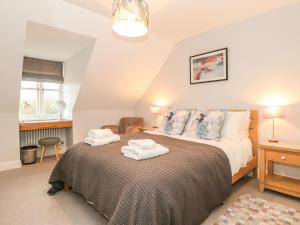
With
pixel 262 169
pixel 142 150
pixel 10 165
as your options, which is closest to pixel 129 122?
pixel 10 165

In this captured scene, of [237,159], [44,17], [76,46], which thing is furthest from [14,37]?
[237,159]

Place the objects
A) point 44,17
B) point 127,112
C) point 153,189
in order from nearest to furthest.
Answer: point 153,189 < point 44,17 < point 127,112

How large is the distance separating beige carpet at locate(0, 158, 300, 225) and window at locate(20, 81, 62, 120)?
63.0 inches

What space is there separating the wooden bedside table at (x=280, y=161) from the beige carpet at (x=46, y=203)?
0.37 feet

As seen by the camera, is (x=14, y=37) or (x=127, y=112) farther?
(x=127, y=112)

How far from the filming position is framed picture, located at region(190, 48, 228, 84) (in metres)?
3.14

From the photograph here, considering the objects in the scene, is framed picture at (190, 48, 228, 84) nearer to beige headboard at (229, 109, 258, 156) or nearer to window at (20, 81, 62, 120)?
beige headboard at (229, 109, 258, 156)

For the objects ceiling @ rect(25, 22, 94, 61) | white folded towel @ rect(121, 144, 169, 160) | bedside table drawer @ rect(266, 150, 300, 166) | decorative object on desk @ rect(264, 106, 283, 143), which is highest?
ceiling @ rect(25, 22, 94, 61)

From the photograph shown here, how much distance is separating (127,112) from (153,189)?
3.84 m

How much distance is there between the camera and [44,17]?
7.98ft

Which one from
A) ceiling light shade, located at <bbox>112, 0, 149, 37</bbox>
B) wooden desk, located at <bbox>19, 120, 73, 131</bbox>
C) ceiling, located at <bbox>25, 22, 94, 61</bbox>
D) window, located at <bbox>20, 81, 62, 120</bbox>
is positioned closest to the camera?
ceiling light shade, located at <bbox>112, 0, 149, 37</bbox>

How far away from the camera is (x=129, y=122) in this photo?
4.64m

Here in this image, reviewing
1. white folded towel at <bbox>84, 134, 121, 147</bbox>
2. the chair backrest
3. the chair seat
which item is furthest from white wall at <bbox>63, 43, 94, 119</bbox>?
white folded towel at <bbox>84, 134, 121, 147</bbox>

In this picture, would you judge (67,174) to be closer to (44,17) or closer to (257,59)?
(44,17)
